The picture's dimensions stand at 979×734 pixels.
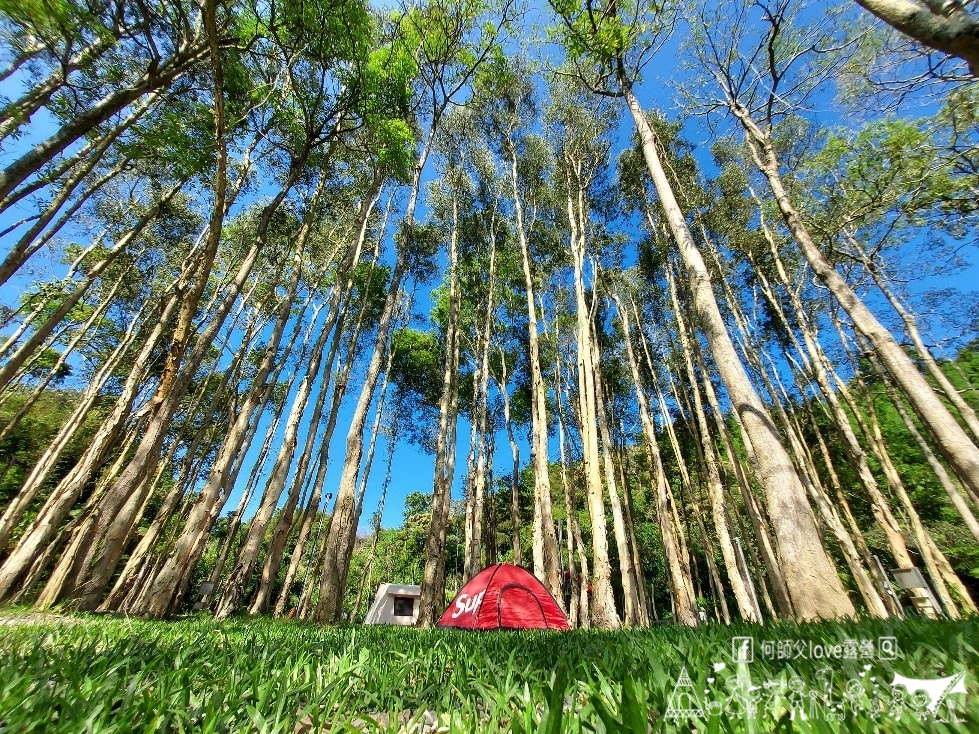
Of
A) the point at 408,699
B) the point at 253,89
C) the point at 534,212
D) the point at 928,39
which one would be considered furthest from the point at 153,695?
the point at 534,212

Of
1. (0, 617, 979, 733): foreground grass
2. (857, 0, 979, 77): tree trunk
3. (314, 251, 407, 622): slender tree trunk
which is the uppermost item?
(857, 0, 979, 77): tree trunk

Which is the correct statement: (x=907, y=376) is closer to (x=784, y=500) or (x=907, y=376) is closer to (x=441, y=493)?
(x=784, y=500)

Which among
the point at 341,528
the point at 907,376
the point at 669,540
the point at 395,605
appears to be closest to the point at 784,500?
the point at 907,376

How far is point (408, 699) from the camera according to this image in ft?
4.27

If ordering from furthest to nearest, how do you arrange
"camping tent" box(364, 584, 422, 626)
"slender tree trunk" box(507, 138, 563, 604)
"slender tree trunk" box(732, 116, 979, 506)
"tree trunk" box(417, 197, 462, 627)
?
"camping tent" box(364, 584, 422, 626), "tree trunk" box(417, 197, 462, 627), "slender tree trunk" box(507, 138, 563, 604), "slender tree trunk" box(732, 116, 979, 506)

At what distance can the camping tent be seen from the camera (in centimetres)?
1744

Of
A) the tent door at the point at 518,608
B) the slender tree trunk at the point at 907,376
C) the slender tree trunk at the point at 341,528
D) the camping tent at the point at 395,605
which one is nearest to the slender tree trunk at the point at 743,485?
the slender tree trunk at the point at 907,376

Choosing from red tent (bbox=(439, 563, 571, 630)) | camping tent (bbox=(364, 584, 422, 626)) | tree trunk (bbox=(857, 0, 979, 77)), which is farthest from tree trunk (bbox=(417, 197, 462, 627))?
tree trunk (bbox=(857, 0, 979, 77))

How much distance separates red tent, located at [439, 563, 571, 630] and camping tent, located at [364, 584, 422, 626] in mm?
12870

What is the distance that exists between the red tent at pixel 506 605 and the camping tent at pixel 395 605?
42.2 ft

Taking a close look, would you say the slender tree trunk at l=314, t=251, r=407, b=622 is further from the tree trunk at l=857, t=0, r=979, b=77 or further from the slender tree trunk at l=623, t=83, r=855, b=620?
the tree trunk at l=857, t=0, r=979, b=77

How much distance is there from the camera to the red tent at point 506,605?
252 inches

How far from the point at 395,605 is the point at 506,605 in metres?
15.0

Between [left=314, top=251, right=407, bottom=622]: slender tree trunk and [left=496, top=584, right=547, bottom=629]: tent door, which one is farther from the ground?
[left=314, top=251, right=407, bottom=622]: slender tree trunk
